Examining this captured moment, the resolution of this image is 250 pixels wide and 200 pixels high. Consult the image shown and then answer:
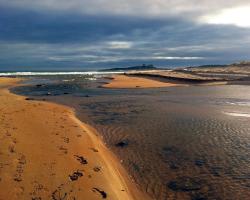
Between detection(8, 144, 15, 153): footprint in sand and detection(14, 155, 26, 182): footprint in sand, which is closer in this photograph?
detection(14, 155, 26, 182): footprint in sand

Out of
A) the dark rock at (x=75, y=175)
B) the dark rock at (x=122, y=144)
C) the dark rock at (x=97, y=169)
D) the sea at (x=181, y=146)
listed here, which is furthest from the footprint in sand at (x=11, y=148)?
the dark rock at (x=122, y=144)

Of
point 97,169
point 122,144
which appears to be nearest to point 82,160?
point 97,169

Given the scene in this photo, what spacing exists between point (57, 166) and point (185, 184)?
337 cm

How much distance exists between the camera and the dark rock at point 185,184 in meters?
9.87

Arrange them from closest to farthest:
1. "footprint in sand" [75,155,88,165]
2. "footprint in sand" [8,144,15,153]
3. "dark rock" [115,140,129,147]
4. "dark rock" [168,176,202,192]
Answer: "dark rock" [168,176,202,192]
"footprint in sand" [8,144,15,153]
"footprint in sand" [75,155,88,165]
"dark rock" [115,140,129,147]

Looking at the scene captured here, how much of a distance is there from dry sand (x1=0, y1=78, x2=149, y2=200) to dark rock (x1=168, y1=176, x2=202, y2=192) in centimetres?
93

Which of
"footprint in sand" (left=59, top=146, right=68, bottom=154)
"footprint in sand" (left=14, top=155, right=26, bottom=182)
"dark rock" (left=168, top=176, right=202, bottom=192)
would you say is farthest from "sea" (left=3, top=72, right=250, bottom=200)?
"footprint in sand" (left=14, top=155, right=26, bottom=182)

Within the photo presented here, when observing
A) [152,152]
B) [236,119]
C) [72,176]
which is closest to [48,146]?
[72,176]

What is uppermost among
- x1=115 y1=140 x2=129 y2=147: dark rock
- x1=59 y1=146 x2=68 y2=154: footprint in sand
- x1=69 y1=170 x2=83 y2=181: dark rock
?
x1=59 y1=146 x2=68 y2=154: footprint in sand

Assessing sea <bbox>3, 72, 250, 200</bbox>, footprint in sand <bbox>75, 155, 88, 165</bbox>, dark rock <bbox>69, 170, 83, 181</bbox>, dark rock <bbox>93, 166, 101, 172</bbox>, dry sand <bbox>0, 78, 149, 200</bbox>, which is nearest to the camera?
dry sand <bbox>0, 78, 149, 200</bbox>

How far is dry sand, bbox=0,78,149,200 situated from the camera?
27.6ft

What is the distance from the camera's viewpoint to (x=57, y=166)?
32.6 feet

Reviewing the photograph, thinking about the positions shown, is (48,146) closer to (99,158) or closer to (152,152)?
(99,158)

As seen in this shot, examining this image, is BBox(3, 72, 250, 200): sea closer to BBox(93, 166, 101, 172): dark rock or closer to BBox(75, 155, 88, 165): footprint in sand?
BBox(93, 166, 101, 172): dark rock
